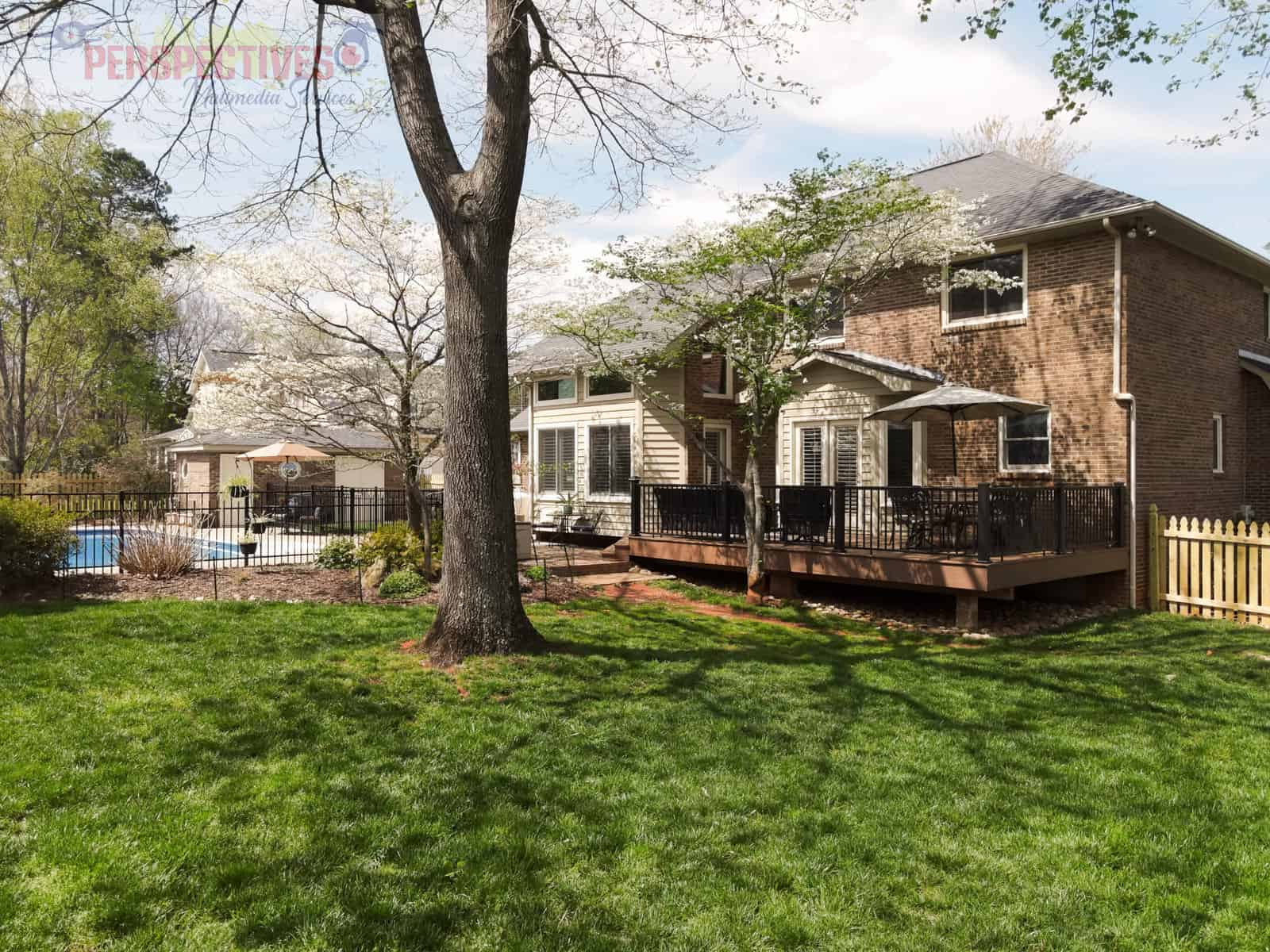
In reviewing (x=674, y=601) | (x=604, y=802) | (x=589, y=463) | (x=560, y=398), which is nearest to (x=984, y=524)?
(x=674, y=601)

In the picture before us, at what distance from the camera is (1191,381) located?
44.2ft

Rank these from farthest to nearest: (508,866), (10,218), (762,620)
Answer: (10,218) < (762,620) < (508,866)

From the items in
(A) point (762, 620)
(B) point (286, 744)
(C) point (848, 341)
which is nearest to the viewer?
(B) point (286, 744)

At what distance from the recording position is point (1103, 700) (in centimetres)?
684

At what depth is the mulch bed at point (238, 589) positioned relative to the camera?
9.55 metres

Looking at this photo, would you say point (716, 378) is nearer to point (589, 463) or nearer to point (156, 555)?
point (589, 463)

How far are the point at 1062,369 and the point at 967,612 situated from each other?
466cm

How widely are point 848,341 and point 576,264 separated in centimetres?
536

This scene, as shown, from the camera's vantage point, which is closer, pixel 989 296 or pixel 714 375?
pixel 989 296

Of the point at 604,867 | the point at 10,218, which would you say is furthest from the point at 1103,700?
the point at 10,218

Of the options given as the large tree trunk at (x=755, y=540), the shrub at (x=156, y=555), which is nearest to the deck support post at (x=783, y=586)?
the large tree trunk at (x=755, y=540)

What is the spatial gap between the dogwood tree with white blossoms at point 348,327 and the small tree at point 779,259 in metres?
2.67

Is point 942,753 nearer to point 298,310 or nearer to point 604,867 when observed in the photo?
point 604,867

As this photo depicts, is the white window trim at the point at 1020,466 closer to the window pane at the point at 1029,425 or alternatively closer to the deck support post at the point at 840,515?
the window pane at the point at 1029,425
